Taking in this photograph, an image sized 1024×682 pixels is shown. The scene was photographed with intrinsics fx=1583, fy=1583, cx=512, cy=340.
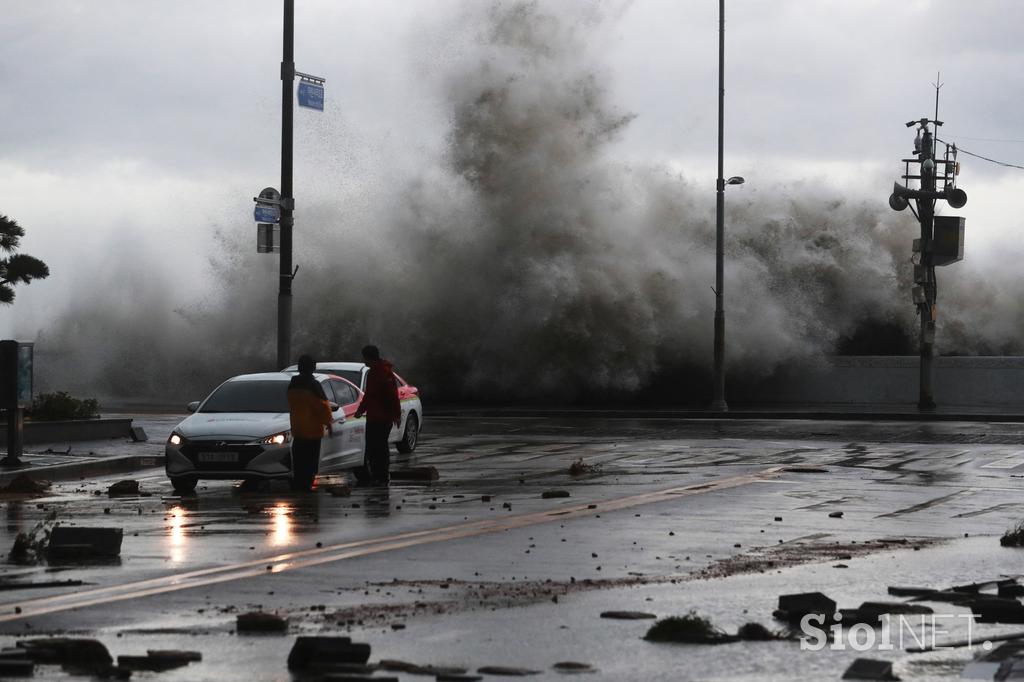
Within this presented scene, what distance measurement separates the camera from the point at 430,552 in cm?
1126

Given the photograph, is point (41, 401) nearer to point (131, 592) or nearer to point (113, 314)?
point (131, 592)

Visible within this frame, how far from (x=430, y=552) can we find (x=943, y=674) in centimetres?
509

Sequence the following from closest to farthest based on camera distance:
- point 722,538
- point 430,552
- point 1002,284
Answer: point 430,552
point 722,538
point 1002,284

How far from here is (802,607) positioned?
8.14m

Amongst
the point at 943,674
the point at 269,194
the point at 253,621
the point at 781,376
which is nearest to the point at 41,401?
the point at 269,194

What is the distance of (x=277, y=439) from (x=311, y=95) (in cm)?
876

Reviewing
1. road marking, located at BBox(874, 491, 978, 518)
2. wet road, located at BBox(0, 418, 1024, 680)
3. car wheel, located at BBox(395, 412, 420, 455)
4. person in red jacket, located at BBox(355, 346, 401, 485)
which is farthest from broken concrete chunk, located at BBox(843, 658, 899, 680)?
car wheel, located at BBox(395, 412, 420, 455)

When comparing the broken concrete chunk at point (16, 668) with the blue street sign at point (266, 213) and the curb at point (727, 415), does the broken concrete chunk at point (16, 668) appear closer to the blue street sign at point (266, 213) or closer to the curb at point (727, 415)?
the blue street sign at point (266, 213)

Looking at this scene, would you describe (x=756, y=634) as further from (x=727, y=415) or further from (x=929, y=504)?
(x=727, y=415)

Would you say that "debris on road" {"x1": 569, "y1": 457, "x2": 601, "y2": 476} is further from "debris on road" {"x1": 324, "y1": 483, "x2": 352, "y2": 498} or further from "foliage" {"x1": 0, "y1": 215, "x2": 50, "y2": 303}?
"foliage" {"x1": 0, "y1": 215, "x2": 50, "y2": 303}

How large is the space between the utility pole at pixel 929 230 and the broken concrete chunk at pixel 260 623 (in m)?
34.3

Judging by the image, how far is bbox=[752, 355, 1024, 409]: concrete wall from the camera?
44.5m

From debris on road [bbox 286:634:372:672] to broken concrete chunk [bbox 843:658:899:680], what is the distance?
81.9 inches

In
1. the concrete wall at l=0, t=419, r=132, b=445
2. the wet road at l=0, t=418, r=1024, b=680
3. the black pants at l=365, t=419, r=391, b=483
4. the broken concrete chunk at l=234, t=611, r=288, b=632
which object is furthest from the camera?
the concrete wall at l=0, t=419, r=132, b=445
